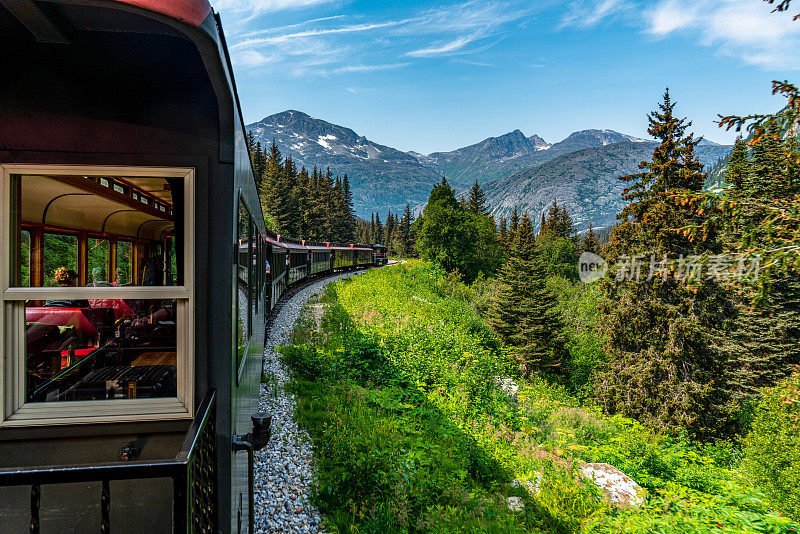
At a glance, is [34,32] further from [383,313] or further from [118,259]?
[383,313]

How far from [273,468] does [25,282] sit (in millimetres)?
4561

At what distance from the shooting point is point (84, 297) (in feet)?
7.30

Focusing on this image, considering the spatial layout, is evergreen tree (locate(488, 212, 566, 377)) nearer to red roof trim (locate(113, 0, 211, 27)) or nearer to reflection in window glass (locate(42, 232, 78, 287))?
reflection in window glass (locate(42, 232, 78, 287))

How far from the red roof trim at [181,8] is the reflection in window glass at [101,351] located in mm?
1777

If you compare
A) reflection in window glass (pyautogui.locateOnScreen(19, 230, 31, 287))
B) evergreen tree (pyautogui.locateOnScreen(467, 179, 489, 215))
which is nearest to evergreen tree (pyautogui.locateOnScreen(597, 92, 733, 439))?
reflection in window glass (pyautogui.locateOnScreen(19, 230, 31, 287))

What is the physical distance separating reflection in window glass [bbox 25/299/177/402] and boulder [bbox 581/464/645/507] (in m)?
8.44

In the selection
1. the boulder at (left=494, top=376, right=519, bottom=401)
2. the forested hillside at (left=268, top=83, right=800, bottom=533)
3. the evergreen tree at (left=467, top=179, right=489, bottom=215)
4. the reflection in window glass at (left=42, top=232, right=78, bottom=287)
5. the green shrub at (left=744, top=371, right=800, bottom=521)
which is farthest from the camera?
the evergreen tree at (left=467, top=179, right=489, bottom=215)

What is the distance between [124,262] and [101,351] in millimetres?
902

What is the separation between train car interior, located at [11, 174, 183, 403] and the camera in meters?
2.56

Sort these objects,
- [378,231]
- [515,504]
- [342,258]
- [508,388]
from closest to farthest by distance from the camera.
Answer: [515,504] → [508,388] → [342,258] → [378,231]

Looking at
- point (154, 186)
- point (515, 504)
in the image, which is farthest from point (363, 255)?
point (154, 186)

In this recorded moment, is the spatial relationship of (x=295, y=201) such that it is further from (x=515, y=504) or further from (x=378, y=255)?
(x=515, y=504)

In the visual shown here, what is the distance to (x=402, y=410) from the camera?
8922mm

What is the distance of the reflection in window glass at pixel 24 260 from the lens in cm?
246
